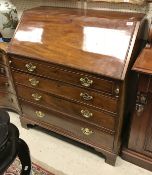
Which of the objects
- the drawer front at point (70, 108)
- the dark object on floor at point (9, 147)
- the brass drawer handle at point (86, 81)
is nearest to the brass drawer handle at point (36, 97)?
the drawer front at point (70, 108)

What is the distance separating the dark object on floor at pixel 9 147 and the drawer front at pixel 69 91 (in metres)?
0.56

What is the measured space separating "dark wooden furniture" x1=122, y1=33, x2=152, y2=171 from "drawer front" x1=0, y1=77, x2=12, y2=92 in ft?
3.78

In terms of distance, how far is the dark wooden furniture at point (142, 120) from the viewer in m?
1.20

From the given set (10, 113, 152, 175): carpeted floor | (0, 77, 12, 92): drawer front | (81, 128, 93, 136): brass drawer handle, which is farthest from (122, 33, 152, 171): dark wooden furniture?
(0, 77, 12, 92): drawer front

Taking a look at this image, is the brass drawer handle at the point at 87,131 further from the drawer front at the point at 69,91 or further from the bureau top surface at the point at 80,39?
the bureau top surface at the point at 80,39

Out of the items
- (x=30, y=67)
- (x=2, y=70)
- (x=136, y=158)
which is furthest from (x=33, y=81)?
(x=136, y=158)

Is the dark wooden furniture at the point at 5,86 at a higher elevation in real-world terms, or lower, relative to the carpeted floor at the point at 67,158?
higher

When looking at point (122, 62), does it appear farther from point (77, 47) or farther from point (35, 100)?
point (35, 100)

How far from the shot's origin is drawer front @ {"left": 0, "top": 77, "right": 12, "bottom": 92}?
6.35ft

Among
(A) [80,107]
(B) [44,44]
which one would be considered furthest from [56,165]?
(B) [44,44]

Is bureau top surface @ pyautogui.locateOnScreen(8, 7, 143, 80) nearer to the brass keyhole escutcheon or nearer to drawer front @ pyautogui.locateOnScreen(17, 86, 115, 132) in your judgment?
the brass keyhole escutcheon

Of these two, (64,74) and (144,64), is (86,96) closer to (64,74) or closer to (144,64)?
(64,74)

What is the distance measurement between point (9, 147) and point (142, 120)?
2.88 feet

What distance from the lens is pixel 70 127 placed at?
1675 mm
